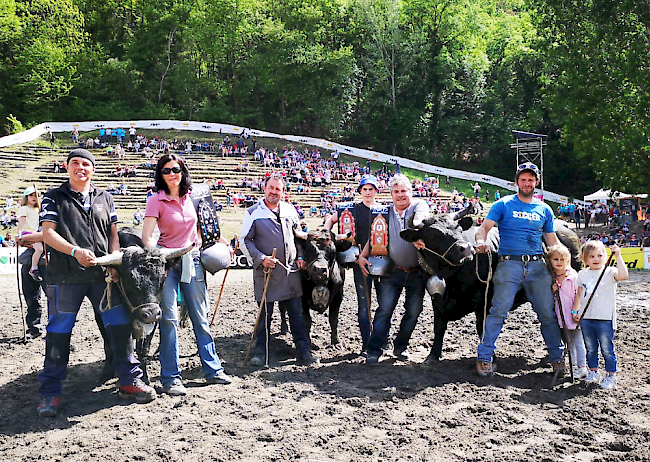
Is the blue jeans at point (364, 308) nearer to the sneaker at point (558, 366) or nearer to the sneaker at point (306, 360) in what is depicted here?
the sneaker at point (306, 360)

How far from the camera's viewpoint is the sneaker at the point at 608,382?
19.1 ft

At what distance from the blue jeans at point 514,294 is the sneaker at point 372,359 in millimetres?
1209

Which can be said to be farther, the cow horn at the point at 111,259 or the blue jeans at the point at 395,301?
the blue jeans at the point at 395,301

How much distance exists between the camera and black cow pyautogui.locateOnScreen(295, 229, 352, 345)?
727cm

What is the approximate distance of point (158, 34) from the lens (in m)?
61.7

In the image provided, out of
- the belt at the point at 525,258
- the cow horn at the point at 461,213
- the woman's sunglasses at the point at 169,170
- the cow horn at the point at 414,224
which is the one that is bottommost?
the belt at the point at 525,258

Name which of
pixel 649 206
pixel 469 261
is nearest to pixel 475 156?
pixel 649 206

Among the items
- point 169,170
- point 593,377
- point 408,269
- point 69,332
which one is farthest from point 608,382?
point 69,332

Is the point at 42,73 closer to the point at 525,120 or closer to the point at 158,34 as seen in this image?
the point at 158,34

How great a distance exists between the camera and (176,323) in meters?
5.97

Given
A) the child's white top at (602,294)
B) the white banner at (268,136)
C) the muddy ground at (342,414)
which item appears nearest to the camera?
the muddy ground at (342,414)

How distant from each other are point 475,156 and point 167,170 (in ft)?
189

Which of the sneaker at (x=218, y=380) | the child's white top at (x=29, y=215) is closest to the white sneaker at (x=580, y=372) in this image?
the sneaker at (x=218, y=380)

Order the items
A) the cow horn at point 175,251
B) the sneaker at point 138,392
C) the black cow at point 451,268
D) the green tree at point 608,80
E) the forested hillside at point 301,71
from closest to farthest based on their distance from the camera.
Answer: the sneaker at point 138,392, the cow horn at point 175,251, the black cow at point 451,268, the green tree at point 608,80, the forested hillside at point 301,71
